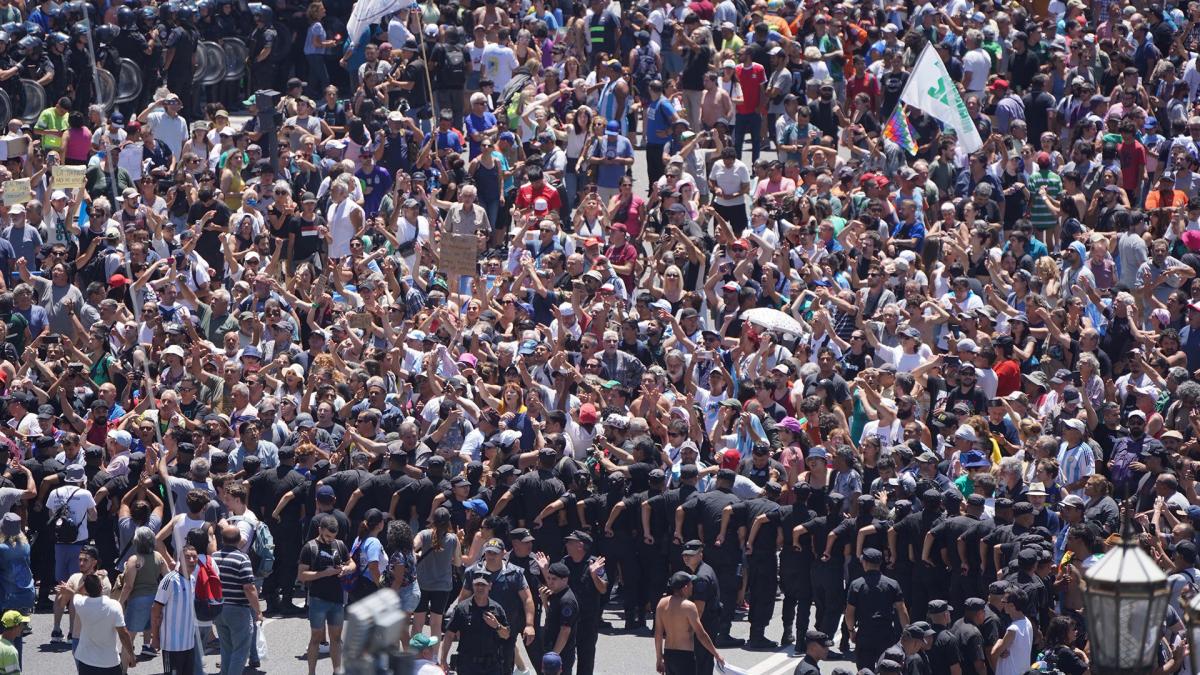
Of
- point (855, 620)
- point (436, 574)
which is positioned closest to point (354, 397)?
point (436, 574)

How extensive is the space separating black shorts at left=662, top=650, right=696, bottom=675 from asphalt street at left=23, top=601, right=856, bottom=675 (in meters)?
0.93

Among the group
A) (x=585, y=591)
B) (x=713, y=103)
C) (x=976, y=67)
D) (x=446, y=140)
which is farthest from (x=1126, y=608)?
(x=976, y=67)

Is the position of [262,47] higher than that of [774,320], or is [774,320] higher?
[262,47]

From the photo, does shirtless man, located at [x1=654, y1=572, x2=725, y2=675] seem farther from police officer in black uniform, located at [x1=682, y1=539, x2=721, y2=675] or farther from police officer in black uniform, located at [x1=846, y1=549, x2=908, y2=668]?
police officer in black uniform, located at [x1=846, y1=549, x2=908, y2=668]

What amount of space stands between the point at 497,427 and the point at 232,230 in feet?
17.1

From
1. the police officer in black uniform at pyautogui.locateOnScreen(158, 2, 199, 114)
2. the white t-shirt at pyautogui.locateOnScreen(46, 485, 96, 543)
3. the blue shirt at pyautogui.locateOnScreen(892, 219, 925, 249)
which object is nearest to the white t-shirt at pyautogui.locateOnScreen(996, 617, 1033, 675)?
the blue shirt at pyautogui.locateOnScreen(892, 219, 925, 249)

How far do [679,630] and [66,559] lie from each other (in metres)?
5.31

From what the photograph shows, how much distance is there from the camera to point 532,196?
72.1ft

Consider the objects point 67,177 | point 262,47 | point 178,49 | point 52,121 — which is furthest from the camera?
point 262,47

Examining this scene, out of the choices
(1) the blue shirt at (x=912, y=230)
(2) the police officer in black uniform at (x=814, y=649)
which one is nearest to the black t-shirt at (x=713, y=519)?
(2) the police officer in black uniform at (x=814, y=649)

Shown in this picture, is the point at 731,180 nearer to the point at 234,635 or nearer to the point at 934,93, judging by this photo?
the point at 934,93

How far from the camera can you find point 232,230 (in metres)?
21.4

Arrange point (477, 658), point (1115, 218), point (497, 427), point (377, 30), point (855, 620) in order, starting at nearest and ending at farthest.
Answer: point (477, 658) < point (855, 620) < point (497, 427) < point (1115, 218) < point (377, 30)

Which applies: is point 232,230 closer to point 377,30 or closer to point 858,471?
point 377,30
